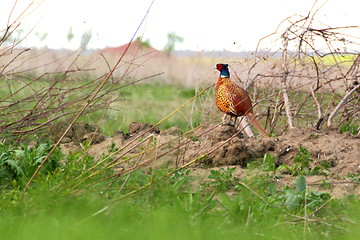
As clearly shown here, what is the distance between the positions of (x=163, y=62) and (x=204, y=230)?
665cm

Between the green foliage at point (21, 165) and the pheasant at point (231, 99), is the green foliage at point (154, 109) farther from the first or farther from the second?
the green foliage at point (21, 165)

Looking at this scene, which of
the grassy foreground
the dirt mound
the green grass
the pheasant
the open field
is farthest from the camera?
the green grass

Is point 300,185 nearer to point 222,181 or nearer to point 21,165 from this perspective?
point 222,181

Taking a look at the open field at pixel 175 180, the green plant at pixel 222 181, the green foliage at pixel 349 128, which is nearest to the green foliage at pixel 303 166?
the open field at pixel 175 180

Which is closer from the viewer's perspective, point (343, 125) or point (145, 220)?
point (145, 220)

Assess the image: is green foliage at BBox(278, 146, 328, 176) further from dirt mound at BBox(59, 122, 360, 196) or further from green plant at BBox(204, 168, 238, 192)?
green plant at BBox(204, 168, 238, 192)

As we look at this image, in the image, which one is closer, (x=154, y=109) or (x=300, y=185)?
(x=300, y=185)

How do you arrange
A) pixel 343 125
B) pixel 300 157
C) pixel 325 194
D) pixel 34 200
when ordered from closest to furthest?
pixel 34 200, pixel 325 194, pixel 300 157, pixel 343 125

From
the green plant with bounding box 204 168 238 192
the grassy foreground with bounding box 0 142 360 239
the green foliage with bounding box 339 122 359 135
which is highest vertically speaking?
the grassy foreground with bounding box 0 142 360 239

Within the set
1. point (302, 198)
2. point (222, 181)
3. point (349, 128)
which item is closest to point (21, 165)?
point (222, 181)

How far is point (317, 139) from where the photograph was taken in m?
5.73

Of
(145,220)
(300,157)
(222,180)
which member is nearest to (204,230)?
(145,220)

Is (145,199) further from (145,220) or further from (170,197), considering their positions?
(145,220)

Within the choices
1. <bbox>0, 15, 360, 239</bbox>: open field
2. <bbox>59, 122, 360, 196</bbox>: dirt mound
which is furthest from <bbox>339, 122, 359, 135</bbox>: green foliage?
<bbox>59, 122, 360, 196</bbox>: dirt mound
